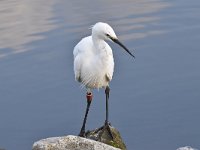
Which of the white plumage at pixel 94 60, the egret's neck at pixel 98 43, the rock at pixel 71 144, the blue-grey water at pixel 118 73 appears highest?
the egret's neck at pixel 98 43

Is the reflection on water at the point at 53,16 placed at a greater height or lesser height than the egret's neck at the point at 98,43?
lesser

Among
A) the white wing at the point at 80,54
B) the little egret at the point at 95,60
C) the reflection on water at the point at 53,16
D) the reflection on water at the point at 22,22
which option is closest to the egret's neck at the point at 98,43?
the little egret at the point at 95,60

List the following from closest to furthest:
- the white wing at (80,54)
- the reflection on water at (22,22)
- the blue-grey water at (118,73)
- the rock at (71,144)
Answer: the rock at (71,144)
the white wing at (80,54)
the blue-grey water at (118,73)
the reflection on water at (22,22)

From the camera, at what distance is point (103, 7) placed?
24.1 metres

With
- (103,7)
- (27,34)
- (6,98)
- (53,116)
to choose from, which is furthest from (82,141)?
(103,7)

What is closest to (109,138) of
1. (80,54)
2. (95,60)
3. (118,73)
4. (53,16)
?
(95,60)

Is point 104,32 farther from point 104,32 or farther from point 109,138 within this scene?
point 109,138

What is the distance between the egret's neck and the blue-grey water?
3.52 m

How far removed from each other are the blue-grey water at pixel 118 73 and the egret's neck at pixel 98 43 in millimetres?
3517

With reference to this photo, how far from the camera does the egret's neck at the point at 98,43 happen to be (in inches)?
506

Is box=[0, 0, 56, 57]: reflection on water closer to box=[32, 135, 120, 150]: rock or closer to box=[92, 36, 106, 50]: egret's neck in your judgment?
box=[92, 36, 106, 50]: egret's neck

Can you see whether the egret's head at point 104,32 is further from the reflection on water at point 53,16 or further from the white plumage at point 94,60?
the reflection on water at point 53,16

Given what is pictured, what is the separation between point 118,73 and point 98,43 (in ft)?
18.9

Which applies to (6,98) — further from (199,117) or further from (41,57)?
(199,117)
